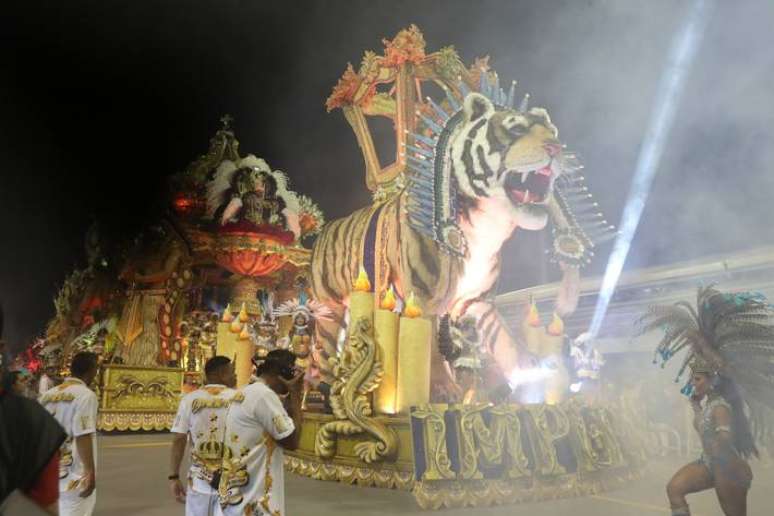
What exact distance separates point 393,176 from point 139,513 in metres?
5.77

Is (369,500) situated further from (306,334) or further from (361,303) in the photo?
Result: (306,334)

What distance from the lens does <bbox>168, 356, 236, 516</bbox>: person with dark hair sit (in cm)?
327

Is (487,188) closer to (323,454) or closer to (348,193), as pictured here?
(323,454)

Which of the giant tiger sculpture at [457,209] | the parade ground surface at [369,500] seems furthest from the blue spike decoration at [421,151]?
the parade ground surface at [369,500]

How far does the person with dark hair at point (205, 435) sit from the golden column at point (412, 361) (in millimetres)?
2655

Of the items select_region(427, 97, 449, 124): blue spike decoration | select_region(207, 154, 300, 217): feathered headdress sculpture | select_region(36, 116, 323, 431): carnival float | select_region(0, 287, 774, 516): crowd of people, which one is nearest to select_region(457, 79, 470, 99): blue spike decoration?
select_region(427, 97, 449, 124): blue spike decoration

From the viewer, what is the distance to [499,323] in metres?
8.62

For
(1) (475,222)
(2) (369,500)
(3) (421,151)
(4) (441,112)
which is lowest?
(2) (369,500)

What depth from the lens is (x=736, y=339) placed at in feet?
12.0

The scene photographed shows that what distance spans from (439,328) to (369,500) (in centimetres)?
257

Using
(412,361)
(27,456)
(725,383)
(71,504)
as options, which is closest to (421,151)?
(412,361)

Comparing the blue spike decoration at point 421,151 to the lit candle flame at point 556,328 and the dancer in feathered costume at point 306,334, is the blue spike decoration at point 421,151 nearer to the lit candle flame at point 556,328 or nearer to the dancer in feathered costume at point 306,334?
the dancer in feathered costume at point 306,334

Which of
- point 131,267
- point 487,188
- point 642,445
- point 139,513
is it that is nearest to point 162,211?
point 131,267

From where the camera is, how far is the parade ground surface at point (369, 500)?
16.2 feet
